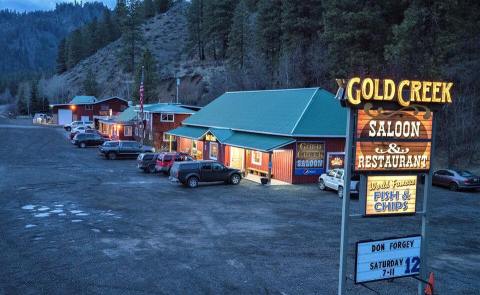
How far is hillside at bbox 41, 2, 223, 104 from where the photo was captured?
101750 millimetres

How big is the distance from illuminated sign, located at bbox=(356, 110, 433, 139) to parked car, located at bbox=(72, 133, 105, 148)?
Result: 49.1 meters

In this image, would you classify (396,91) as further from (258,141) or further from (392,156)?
(258,141)

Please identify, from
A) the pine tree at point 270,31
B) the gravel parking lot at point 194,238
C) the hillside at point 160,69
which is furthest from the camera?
the hillside at point 160,69

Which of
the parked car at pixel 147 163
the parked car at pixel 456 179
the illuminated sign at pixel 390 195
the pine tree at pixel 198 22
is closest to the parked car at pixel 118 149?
the parked car at pixel 147 163

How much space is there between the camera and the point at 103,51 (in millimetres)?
154750

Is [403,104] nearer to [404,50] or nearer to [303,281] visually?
[303,281]

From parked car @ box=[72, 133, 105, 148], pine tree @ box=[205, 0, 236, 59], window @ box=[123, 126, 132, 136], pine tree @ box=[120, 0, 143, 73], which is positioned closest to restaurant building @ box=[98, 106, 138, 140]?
window @ box=[123, 126, 132, 136]

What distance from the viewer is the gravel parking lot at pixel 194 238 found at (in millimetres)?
12508

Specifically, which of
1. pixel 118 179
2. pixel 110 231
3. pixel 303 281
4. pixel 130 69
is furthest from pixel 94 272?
pixel 130 69

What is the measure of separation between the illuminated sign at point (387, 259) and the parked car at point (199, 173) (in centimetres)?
1939

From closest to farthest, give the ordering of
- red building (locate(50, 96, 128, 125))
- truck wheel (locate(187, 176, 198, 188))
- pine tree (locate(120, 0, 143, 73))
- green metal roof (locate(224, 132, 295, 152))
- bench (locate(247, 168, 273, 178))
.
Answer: truck wheel (locate(187, 176, 198, 188)) < green metal roof (locate(224, 132, 295, 152)) < bench (locate(247, 168, 273, 178)) < red building (locate(50, 96, 128, 125)) < pine tree (locate(120, 0, 143, 73))

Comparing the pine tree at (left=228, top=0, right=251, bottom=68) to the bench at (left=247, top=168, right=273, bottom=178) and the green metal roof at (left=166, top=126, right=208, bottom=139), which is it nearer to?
the green metal roof at (left=166, top=126, right=208, bottom=139)

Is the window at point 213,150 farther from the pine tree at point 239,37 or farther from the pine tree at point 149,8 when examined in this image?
the pine tree at point 149,8

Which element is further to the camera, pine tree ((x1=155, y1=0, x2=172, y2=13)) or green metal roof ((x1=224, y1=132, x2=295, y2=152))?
pine tree ((x1=155, y1=0, x2=172, y2=13))
